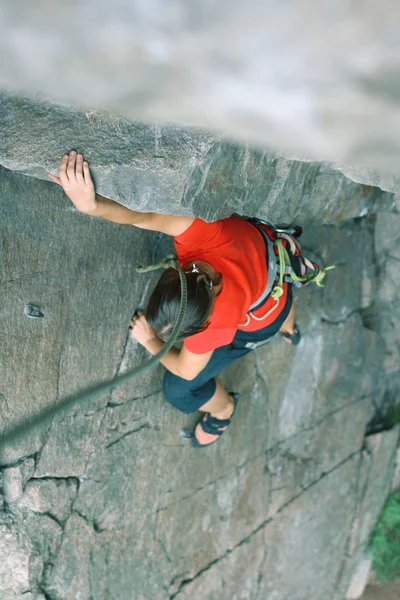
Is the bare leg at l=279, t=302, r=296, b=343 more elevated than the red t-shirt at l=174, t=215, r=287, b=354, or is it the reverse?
the bare leg at l=279, t=302, r=296, b=343

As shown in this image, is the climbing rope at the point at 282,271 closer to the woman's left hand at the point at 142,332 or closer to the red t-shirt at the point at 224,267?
the red t-shirt at the point at 224,267

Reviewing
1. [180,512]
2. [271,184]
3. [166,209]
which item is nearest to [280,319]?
[271,184]

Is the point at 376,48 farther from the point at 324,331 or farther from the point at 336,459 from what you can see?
the point at 336,459

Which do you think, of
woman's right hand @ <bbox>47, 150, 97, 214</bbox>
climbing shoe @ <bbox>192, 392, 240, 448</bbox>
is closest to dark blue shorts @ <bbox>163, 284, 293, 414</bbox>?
climbing shoe @ <bbox>192, 392, 240, 448</bbox>

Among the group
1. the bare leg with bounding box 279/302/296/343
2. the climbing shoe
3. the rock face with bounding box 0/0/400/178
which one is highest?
the bare leg with bounding box 279/302/296/343

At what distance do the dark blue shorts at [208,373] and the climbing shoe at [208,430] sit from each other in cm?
23

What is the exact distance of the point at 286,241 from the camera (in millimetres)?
2229

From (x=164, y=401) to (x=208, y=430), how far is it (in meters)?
0.31

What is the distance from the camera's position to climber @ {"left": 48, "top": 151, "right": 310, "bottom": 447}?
1.63 m

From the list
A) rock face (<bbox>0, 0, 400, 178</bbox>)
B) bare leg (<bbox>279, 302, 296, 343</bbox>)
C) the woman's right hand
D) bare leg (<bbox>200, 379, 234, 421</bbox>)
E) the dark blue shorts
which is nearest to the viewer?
rock face (<bbox>0, 0, 400, 178</bbox>)

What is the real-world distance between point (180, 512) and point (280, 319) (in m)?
1.18

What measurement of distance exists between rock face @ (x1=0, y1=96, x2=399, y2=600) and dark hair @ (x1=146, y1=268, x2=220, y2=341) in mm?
217

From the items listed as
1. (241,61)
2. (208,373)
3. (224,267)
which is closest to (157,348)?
(208,373)

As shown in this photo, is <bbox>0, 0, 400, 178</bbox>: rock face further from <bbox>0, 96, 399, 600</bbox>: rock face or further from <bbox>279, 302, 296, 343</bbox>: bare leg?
<bbox>279, 302, 296, 343</bbox>: bare leg
